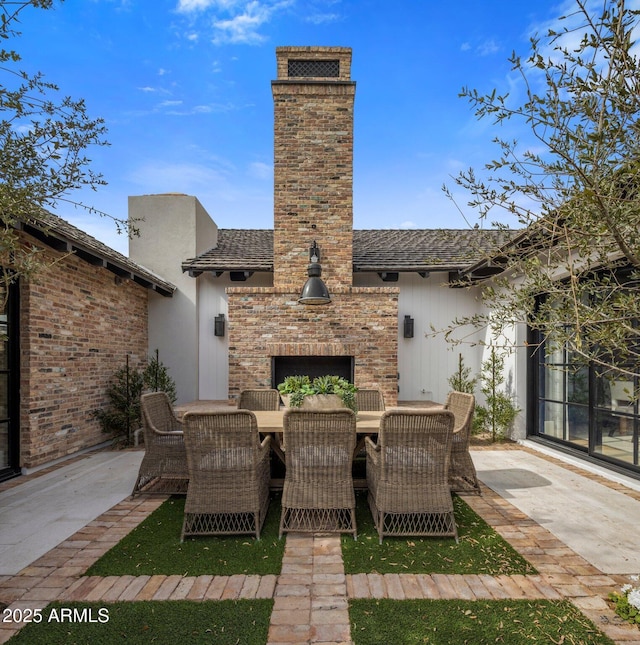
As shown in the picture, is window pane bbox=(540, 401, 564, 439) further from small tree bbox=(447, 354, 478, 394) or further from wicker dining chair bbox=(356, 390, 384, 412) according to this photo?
wicker dining chair bbox=(356, 390, 384, 412)

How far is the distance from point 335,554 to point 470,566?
938mm

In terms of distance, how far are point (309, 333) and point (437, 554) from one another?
4622 millimetres

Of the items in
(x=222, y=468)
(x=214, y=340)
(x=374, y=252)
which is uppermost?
(x=374, y=252)

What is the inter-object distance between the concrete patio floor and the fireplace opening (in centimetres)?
340

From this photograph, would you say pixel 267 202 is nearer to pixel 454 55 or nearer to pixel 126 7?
pixel 126 7

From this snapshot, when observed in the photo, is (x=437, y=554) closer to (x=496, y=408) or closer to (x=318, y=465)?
(x=318, y=465)

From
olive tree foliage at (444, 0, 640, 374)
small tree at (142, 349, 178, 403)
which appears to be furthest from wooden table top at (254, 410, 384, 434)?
small tree at (142, 349, 178, 403)

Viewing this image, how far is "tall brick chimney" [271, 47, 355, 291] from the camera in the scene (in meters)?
7.07

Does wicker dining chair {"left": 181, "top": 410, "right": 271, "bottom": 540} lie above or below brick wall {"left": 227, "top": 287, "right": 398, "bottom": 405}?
below

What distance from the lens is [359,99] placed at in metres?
7.21

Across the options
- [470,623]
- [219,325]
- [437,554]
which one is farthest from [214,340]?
[470,623]

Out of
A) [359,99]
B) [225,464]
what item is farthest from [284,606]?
[359,99]

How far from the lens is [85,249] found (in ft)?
17.4

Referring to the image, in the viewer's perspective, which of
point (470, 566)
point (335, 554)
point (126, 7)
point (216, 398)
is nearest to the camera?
point (470, 566)
